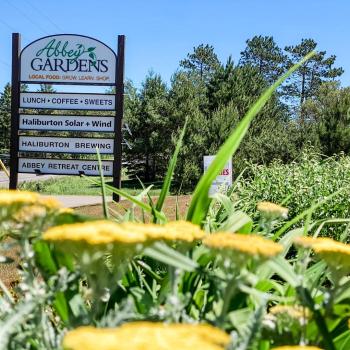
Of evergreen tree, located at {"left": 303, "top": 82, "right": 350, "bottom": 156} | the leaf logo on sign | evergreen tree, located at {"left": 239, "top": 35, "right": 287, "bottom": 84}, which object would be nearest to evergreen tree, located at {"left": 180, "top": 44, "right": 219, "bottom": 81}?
evergreen tree, located at {"left": 239, "top": 35, "right": 287, "bottom": 84}

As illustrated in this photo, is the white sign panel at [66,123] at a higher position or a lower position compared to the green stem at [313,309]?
higher

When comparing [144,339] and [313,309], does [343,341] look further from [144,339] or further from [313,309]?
[144,339]

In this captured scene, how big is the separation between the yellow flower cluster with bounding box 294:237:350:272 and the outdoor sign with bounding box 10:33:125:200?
10.6 meters

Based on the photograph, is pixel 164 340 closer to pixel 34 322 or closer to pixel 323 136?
pixel 34 322

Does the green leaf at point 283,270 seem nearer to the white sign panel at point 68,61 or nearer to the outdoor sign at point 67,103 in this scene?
the outdoor sign at point 67,103

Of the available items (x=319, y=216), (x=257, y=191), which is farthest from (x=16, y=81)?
(x=319, y=216)

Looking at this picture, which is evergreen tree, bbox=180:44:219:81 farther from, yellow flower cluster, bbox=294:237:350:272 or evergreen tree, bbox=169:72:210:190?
yellow flower cluster, bbox=294:237:350:272

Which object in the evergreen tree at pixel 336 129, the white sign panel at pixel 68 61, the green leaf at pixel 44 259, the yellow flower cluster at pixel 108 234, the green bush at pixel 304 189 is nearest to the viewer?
the yellow flower cluster at pixel 108 234

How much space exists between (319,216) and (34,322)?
3.92 metres

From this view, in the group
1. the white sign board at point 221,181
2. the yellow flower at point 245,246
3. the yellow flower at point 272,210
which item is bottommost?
the white sign board at point 221,181

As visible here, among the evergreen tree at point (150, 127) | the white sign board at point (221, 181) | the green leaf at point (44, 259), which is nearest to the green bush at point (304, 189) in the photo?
the white sign board at point (221, 181)

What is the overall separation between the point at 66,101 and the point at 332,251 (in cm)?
1125

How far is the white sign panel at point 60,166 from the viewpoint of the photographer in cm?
1170

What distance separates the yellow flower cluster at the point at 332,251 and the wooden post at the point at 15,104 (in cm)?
1146
